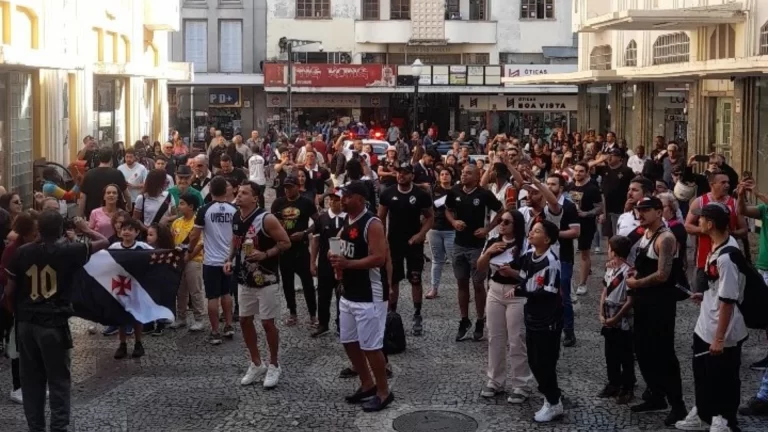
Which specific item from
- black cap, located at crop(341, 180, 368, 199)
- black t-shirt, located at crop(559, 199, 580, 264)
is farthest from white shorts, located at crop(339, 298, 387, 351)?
black t-shirt, located at crop(559, 199, 580, 264)

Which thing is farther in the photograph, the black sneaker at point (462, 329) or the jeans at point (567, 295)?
the black sneaker at point (462, 329)

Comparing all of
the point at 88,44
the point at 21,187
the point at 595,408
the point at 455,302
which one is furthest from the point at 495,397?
the point at 88,44

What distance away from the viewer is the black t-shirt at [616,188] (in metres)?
15.2

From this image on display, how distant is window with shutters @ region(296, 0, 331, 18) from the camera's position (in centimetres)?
4547

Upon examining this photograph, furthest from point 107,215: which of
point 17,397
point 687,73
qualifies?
point 687,73

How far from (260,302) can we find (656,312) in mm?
3339

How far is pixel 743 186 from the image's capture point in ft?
34.7

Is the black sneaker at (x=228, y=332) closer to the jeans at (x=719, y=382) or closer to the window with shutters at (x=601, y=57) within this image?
the jeans at (x=719, y=382)

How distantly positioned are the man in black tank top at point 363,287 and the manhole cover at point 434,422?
0.30m

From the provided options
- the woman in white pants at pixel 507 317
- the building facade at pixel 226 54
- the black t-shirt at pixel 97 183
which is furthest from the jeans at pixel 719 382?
the building facade at pixel 226 54

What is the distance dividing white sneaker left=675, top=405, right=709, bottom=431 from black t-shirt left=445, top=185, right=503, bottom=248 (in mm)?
3295

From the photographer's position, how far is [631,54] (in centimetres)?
2919

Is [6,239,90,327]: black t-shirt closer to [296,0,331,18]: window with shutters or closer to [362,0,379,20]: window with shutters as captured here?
[296,0,331,18]: window with shutters

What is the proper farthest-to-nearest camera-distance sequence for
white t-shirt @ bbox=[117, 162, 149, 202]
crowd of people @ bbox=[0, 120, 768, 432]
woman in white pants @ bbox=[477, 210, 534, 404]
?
white t-shirt @ bbox=[117, 162, 149, 202], woman in white pants @ bbox=[477, 210, 534, 404], crowd of people @ bbox=[0, 120, 768, 432]
